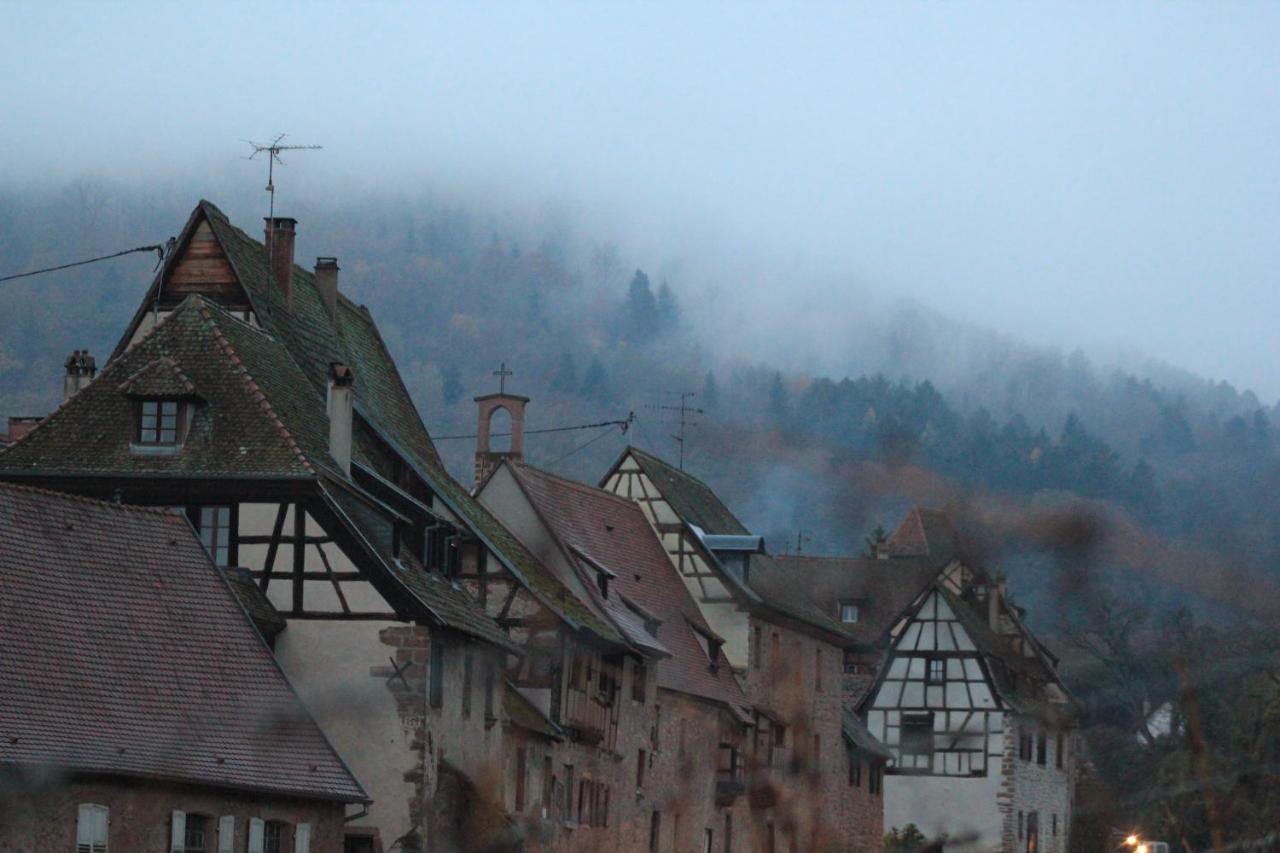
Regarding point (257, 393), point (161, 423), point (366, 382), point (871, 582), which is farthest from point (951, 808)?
point (871, 582)

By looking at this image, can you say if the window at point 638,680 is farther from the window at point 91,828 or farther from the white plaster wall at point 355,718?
the window at point 91,828

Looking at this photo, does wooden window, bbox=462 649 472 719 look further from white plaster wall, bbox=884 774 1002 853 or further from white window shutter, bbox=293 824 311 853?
white plaster wall, bbox=884 774 1002 853

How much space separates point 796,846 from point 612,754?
33782mm

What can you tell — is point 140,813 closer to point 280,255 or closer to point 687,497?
point 280,255

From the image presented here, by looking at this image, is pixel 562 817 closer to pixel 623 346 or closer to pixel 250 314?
pixel 250 314

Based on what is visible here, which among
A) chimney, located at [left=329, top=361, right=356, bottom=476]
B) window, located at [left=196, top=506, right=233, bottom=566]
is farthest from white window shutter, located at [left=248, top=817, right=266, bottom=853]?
chimney, located at [left=329, top=361, right=356, bottom=476]

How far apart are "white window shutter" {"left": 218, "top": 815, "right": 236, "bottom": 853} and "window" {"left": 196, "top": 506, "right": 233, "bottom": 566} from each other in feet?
20.7

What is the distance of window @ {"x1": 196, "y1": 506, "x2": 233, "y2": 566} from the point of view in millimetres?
31922

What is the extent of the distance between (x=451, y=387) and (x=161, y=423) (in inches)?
2662

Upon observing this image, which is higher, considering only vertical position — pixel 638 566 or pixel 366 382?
pixel 366 382

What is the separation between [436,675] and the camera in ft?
106

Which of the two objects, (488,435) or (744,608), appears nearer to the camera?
(488,435)

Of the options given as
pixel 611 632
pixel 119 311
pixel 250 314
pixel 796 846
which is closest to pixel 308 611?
pixel 250 314

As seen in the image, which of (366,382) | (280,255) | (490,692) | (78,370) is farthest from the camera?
(366,382)
